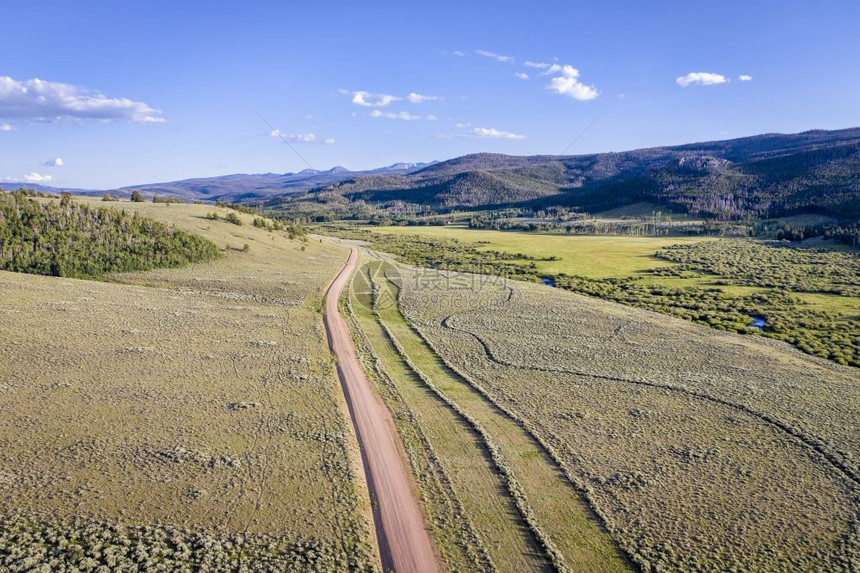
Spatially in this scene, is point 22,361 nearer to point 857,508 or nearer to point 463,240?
point 857,508

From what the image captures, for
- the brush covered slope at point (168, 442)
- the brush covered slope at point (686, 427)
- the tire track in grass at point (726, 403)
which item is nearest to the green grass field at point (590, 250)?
the brush covered slope at point (686, 427)

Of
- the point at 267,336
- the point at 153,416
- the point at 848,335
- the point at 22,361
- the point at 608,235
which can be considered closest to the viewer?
the point at 153,416

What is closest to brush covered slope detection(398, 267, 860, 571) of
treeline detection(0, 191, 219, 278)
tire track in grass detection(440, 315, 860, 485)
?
tire track in grass detection(440, 315, 860, 485)

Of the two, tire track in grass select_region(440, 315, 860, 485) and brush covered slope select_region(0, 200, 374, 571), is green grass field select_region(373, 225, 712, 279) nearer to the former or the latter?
tire track in grass select_region(440, 315, 860, 485)

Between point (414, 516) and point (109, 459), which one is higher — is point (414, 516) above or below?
below

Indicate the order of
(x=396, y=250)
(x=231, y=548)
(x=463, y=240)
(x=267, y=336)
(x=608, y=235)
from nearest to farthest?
(x=231, y=548)
(x=267, y=336)
(x=396, y=250)
(x=463, y=240)
(x=608, y=235)

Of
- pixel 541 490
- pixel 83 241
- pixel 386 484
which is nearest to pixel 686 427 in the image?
pixel 541 490

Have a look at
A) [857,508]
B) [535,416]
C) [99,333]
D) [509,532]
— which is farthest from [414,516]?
[99,333]
